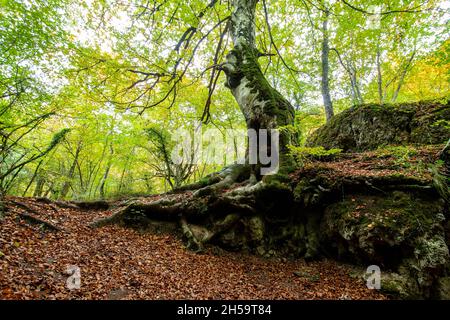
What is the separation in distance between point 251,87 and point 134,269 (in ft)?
17.7

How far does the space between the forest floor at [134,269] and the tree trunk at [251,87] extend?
255cm

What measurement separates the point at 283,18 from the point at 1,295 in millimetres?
12286

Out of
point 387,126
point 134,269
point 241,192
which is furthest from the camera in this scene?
point 387,126

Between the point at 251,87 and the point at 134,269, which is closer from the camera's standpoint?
the point at 134,269

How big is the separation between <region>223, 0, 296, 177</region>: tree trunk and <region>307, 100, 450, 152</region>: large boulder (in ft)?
9.02

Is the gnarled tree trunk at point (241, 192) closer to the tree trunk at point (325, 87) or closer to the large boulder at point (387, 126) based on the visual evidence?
the large boulder at point (387, 126)

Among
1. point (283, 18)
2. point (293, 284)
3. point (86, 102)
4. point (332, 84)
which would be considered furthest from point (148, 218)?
point (332, 84)

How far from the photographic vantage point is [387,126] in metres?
6.65

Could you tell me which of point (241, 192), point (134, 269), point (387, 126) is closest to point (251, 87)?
point (241, 192)

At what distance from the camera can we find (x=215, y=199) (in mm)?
5527

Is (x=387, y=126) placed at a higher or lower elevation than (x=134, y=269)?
higher

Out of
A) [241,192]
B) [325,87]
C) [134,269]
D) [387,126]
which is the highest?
[325,87]

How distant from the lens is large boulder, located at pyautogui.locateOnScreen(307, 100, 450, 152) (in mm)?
5734

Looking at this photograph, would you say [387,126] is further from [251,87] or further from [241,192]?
[241,192]
